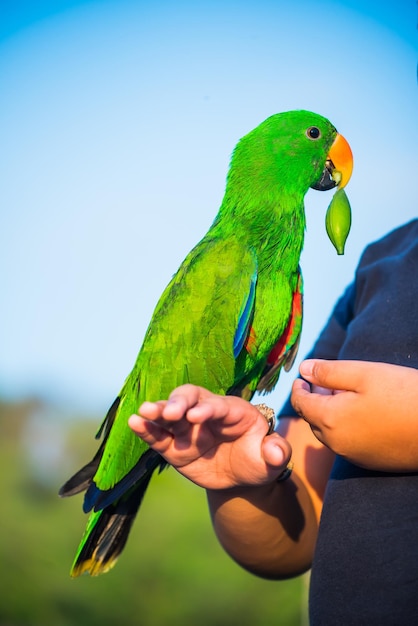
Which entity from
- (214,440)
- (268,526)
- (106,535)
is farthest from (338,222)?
(106,535)

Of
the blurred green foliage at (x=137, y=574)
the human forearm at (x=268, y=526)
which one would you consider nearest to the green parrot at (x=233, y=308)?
the human forearm at (x=268, y=526)

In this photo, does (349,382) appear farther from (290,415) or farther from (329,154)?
(329,154)

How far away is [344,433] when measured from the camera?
102 centimetres

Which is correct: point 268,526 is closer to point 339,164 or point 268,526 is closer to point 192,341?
point 192,341

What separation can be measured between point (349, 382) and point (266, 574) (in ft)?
2.24

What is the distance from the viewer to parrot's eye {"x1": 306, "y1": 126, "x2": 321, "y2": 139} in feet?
4.71

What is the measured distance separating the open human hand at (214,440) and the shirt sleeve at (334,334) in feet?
1.71

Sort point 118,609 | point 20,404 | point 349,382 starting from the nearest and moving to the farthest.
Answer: point 349,382 < point 118,609 < point 20,404

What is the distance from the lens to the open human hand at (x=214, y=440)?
830mm

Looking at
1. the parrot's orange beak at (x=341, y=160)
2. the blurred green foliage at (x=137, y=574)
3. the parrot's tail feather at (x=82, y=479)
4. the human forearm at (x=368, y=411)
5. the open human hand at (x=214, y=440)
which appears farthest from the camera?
the blurred green foliage at (x=137, y=574)

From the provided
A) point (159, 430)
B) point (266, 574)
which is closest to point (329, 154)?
point (159, 430)

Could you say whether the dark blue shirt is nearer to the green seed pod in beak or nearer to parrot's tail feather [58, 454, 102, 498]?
the green seed pod in beak

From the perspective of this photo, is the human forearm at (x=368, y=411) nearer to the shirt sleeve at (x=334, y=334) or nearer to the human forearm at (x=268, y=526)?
the human forearm at (x=268, y=526)

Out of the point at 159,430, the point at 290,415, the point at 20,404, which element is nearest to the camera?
the point at 159,430
